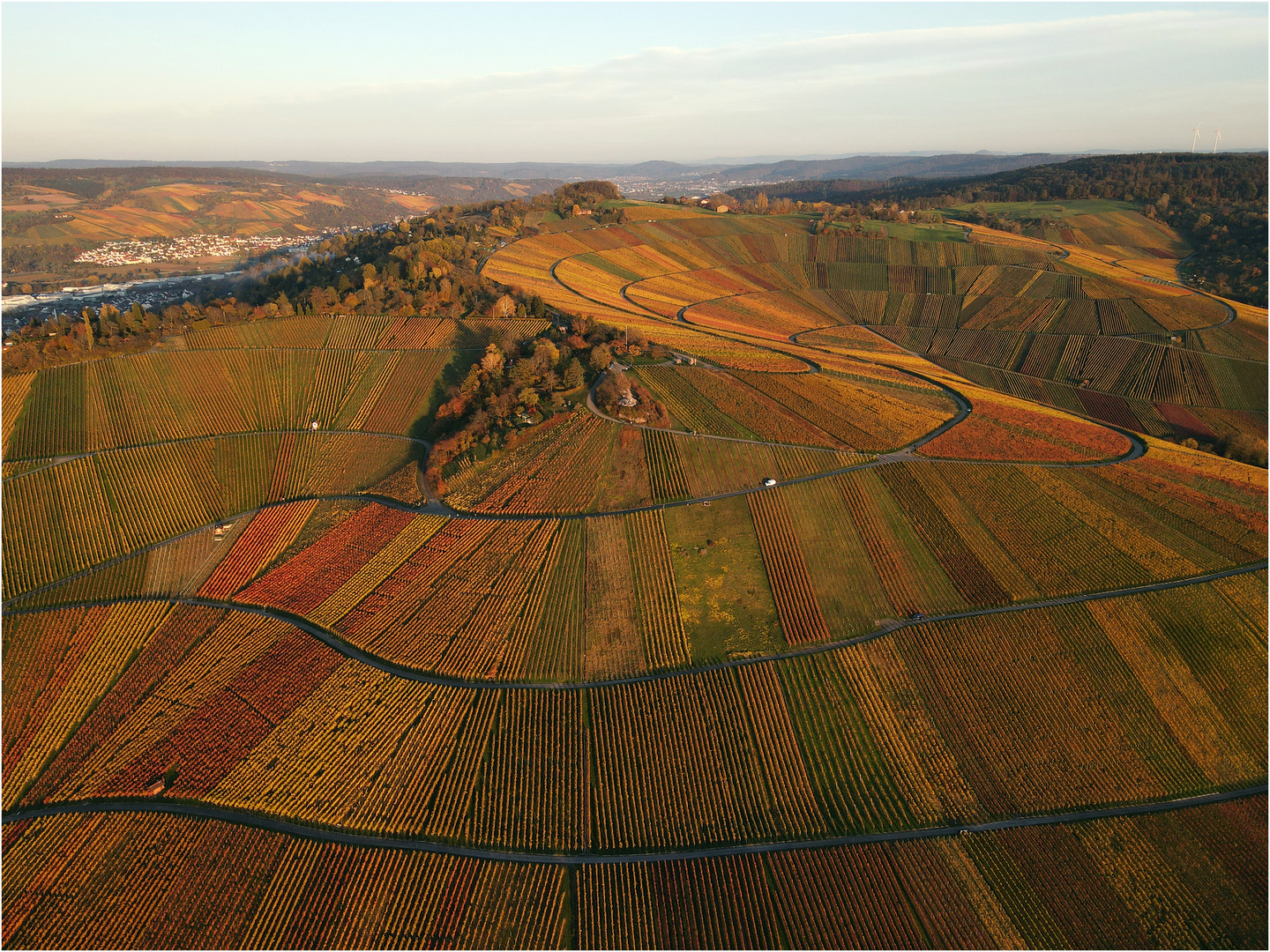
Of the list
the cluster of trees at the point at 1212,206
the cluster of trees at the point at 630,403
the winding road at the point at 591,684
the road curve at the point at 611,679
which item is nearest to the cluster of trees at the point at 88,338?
the winding road at the point at 591,684

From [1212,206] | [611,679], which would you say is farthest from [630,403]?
[1212,206]

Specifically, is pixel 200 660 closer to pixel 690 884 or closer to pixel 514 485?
pixel 514 485

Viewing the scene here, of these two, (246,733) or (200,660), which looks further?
(200,660)

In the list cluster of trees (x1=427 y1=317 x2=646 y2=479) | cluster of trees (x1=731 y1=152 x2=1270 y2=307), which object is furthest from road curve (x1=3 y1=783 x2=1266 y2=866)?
cluster of trees (x1=731 y1=152 x2=1270 y2=307)

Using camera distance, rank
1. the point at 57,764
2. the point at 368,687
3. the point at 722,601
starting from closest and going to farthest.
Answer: the point at 57,764 < the point at 368,687 < the point at 722,601

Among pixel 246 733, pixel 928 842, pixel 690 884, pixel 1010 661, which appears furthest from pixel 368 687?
pixel 1010 661

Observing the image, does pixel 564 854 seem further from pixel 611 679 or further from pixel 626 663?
pixel 626 663

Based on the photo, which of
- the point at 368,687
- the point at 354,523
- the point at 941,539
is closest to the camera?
the point at 368,687
